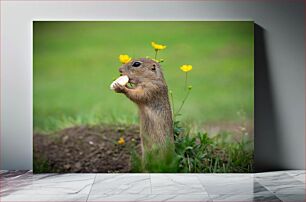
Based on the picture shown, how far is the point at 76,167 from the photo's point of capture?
19.6 feet

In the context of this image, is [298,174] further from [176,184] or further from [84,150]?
[84,150]

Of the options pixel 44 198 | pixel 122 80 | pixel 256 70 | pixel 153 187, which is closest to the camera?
pixel 44 198

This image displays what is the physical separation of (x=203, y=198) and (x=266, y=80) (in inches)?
74.7

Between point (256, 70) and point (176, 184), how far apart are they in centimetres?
161

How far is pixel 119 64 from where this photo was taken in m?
6.02

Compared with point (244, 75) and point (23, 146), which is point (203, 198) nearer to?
point (244, 75)

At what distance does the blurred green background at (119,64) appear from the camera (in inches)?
236

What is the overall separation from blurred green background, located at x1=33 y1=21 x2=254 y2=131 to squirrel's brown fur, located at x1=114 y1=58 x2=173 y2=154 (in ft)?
0.28

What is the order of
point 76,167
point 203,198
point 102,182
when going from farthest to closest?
point 76,167 → point 102,182 → point 203,198

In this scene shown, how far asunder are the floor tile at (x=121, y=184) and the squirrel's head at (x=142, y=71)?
0.97 metres

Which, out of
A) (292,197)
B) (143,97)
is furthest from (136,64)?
(292,197)

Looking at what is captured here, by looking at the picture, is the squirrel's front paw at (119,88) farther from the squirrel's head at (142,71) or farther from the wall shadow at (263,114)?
the wall shadow at (263,114)

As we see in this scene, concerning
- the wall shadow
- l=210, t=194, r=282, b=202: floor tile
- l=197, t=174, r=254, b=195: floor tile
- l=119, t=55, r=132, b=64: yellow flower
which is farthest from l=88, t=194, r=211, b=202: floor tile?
l=119, t=55, r=132, b=64: yellow flower

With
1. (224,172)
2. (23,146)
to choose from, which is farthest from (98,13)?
(224,172)
